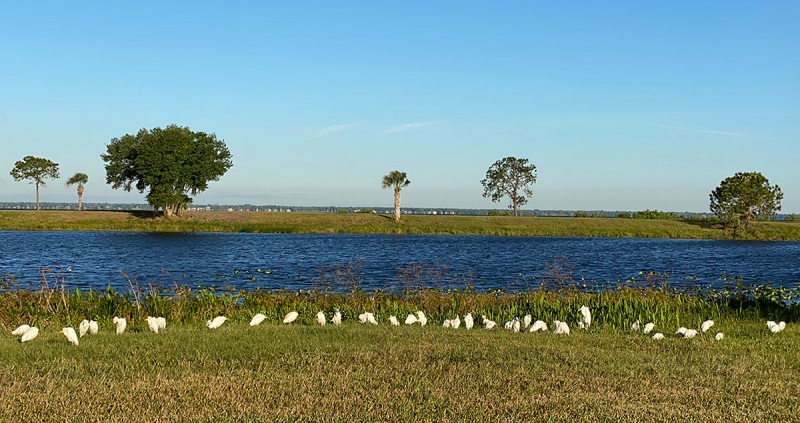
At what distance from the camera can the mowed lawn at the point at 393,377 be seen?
26.2 ft

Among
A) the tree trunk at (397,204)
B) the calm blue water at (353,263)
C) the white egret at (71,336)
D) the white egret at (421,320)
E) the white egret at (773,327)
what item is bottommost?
the calm blue water at (353,263)

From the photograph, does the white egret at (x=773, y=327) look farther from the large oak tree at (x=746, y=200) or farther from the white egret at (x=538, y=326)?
the large oak tree at (x=746, y=200)

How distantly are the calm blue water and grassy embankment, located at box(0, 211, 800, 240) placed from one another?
1499 cm

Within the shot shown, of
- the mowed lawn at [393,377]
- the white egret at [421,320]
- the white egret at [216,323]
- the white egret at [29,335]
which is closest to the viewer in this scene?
the mowed lawn at [393,377]

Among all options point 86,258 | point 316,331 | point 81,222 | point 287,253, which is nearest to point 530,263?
point 287,253

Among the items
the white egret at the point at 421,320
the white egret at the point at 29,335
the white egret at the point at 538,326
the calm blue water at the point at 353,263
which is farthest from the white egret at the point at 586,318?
the white egret at the point at 29,335

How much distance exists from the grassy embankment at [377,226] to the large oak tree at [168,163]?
3446 millimetres

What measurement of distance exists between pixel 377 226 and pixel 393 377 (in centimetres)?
7292

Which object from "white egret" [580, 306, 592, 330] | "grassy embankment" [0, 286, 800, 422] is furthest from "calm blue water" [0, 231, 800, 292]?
"grassy embankment" [0, 286, 800, 422]

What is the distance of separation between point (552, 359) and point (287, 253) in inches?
1534

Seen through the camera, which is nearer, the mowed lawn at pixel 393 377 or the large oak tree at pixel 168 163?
the mowed lawn at pixel 393 377

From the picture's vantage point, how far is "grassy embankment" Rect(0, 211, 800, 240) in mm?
79375

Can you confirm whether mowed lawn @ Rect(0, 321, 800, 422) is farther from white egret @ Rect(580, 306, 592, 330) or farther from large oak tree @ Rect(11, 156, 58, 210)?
large oak tree @ Rect(11, 156, 58, 210)

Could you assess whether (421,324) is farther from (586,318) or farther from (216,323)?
(216,323)
